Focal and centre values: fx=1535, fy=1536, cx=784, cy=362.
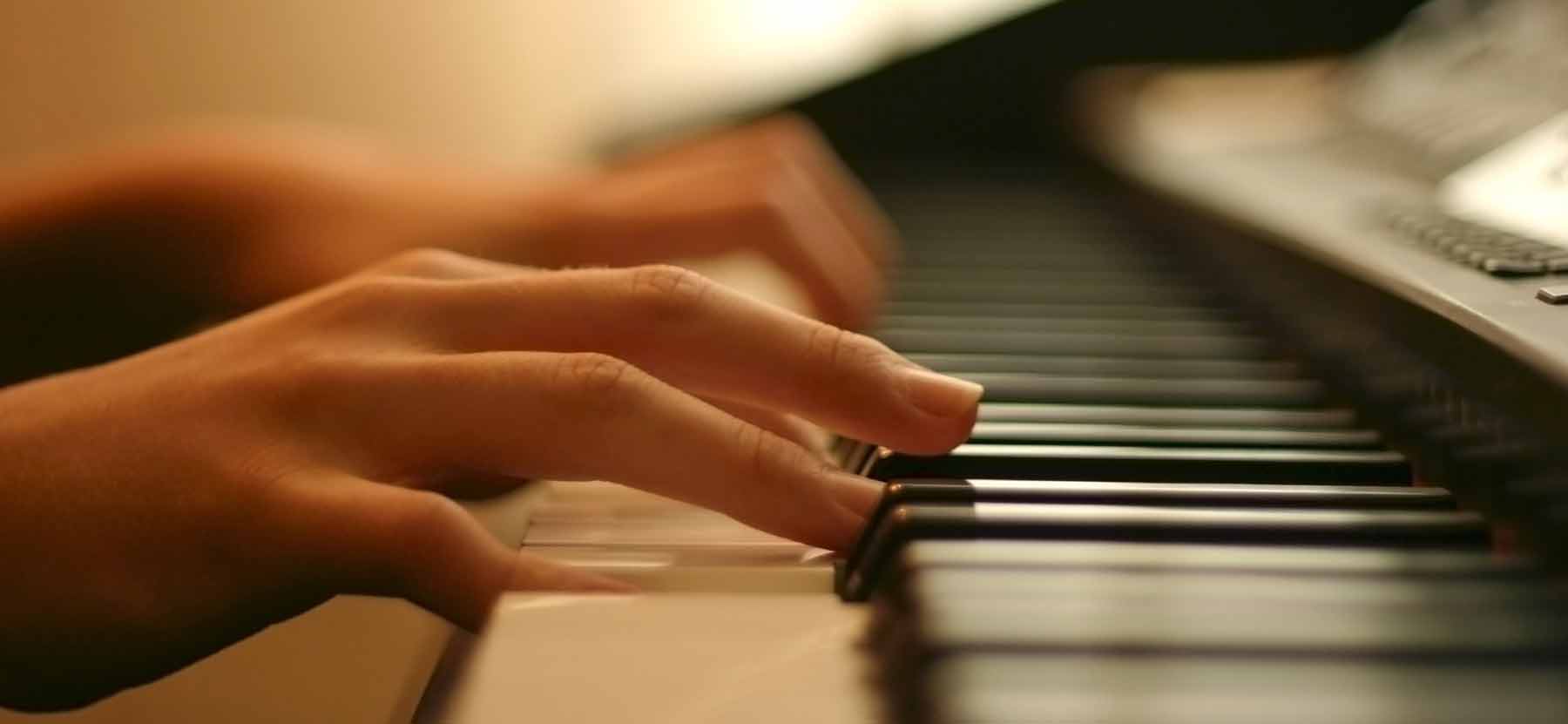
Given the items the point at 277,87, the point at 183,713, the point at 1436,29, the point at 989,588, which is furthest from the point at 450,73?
the point at 989,588

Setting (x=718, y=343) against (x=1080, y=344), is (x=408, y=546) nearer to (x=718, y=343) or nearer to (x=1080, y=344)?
(x=718, y=343)

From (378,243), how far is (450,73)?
1.83 metres

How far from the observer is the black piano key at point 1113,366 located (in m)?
0.68

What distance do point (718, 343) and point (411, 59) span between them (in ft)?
7.81

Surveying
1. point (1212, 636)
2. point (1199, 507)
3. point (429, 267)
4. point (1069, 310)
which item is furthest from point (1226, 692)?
point (1069, 310)

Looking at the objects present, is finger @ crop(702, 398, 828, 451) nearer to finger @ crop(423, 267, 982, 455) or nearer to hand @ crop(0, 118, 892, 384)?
finger @ crop(423, 267, 982, 455)

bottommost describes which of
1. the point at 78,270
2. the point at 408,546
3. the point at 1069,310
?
the point at 78,270

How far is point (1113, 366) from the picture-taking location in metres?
0.69

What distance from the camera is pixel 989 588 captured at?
0.38 metres

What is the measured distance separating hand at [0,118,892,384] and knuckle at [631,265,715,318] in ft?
1.43

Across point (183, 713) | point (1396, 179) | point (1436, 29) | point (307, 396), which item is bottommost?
point (183, 713)

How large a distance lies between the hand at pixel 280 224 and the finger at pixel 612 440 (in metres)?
0.48

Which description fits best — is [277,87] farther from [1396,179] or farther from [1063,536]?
[1063,536]

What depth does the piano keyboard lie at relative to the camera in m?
0.32
